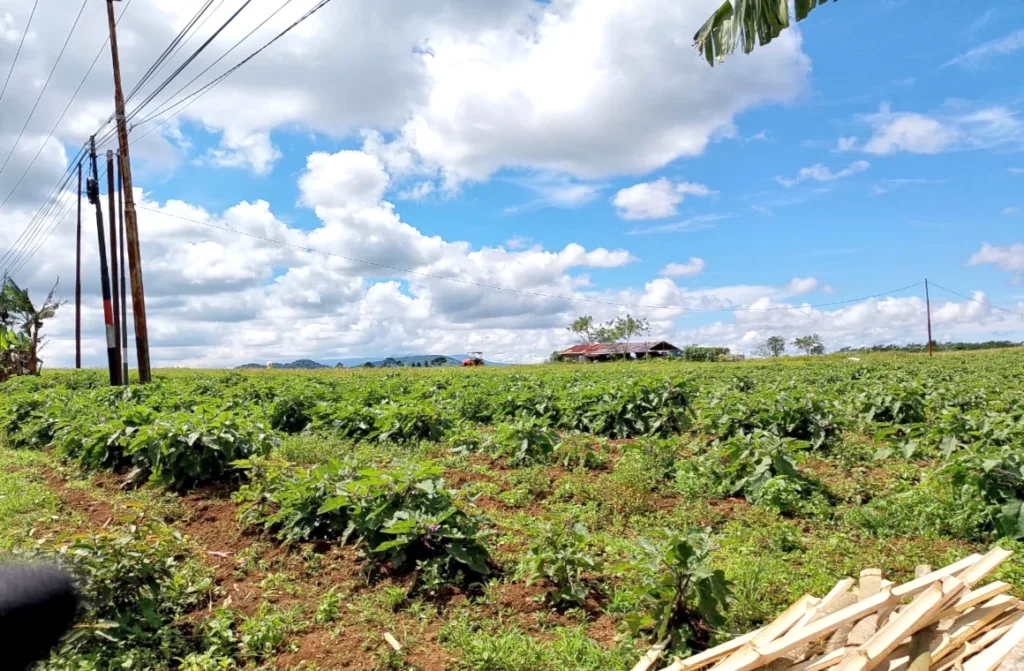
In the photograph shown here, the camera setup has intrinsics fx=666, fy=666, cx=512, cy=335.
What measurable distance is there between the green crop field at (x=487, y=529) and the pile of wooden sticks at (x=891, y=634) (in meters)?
0.56

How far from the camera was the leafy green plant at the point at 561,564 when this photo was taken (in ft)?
14.6

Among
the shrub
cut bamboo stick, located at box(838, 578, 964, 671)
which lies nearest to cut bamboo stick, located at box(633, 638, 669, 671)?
cut bamboo stick, located at box(838, 578, 964, 671)

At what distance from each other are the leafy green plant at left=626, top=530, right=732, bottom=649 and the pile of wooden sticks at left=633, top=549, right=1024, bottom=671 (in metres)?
0.33

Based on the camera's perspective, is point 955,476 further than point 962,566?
Yes

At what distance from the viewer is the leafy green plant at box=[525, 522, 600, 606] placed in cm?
444

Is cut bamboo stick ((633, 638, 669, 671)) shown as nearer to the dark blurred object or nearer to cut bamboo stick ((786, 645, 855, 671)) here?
cut bamboo stick ((786, 645, 855, 671))

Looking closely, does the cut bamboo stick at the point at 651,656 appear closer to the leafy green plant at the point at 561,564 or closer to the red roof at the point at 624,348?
the leafy green plant at the point at 561,564

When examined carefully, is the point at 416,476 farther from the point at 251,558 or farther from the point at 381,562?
the point at 251,558

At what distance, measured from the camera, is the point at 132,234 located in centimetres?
2062

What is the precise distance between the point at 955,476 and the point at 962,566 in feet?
9.00

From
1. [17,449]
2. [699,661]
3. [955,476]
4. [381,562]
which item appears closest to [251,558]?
[381,562]

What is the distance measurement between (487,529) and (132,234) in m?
19.5

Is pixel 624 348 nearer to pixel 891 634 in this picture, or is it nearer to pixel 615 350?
pixel 615 350

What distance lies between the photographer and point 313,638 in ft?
13.6
